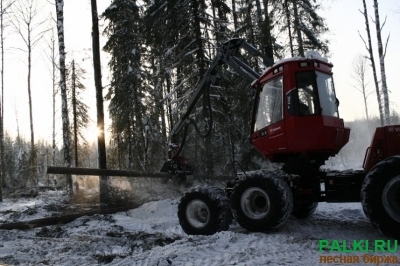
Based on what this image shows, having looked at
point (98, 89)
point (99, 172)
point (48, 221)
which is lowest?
point (48, 221)

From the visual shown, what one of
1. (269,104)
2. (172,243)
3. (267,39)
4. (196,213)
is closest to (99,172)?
(196,213)

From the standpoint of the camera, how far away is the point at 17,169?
31.0m

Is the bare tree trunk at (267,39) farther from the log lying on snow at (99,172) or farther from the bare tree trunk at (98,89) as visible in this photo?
the log lying on snow at (99,172)

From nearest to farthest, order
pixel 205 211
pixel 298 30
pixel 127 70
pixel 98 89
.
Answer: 1. pixel 205 211
2. pixel 98 89
3. pixel 298 30
4. pixel 127 70

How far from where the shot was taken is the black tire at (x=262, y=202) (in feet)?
21.8

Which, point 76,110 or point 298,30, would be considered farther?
point 76,110

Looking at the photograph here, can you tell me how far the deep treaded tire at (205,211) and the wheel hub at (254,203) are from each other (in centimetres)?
55

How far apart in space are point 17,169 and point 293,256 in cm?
3190

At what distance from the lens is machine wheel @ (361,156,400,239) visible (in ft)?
18.7

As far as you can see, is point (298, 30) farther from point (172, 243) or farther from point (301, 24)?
point (172, 243)

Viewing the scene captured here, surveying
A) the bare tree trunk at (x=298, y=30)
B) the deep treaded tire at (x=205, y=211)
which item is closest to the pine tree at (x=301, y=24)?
the bare tree trunk at (x=298, y=30)

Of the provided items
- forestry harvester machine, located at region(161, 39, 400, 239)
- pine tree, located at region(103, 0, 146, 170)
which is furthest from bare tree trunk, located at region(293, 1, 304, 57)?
forestry harvester machine, located at region(161, 39, 400, 239)

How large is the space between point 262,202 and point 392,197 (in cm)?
244

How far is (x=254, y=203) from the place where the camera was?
7.17m
